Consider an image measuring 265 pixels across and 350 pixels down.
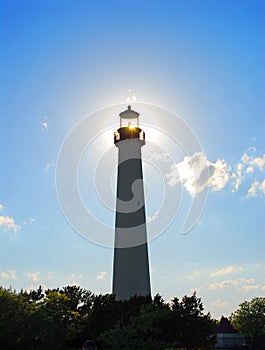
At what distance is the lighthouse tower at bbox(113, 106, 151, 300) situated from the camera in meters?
32.4

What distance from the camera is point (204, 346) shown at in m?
26.4

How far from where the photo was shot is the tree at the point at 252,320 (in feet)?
186

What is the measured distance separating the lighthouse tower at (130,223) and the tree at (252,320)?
91.7ft

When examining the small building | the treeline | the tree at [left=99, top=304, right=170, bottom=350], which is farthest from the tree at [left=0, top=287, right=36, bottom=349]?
the small building

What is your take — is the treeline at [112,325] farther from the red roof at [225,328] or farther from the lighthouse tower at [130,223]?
the red roof at [225,328]

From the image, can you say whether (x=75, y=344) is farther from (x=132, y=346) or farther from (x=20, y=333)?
(x=132, y=346)

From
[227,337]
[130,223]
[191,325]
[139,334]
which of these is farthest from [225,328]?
[139,334]

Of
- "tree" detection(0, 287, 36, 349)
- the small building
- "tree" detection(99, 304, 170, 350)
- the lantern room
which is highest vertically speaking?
the lantern room

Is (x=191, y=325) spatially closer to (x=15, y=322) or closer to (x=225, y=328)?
(x=15, y=322)

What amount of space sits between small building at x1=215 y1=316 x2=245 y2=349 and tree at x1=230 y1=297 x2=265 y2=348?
1.16 metres

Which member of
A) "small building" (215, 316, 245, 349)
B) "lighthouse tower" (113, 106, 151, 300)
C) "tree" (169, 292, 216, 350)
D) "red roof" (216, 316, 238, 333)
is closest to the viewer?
"tree" (169, 292, 216, 350)

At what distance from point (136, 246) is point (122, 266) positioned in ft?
6.06

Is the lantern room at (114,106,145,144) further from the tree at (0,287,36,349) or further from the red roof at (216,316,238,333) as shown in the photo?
the red roof at (216,316,238,333)

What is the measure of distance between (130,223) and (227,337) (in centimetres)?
3024
